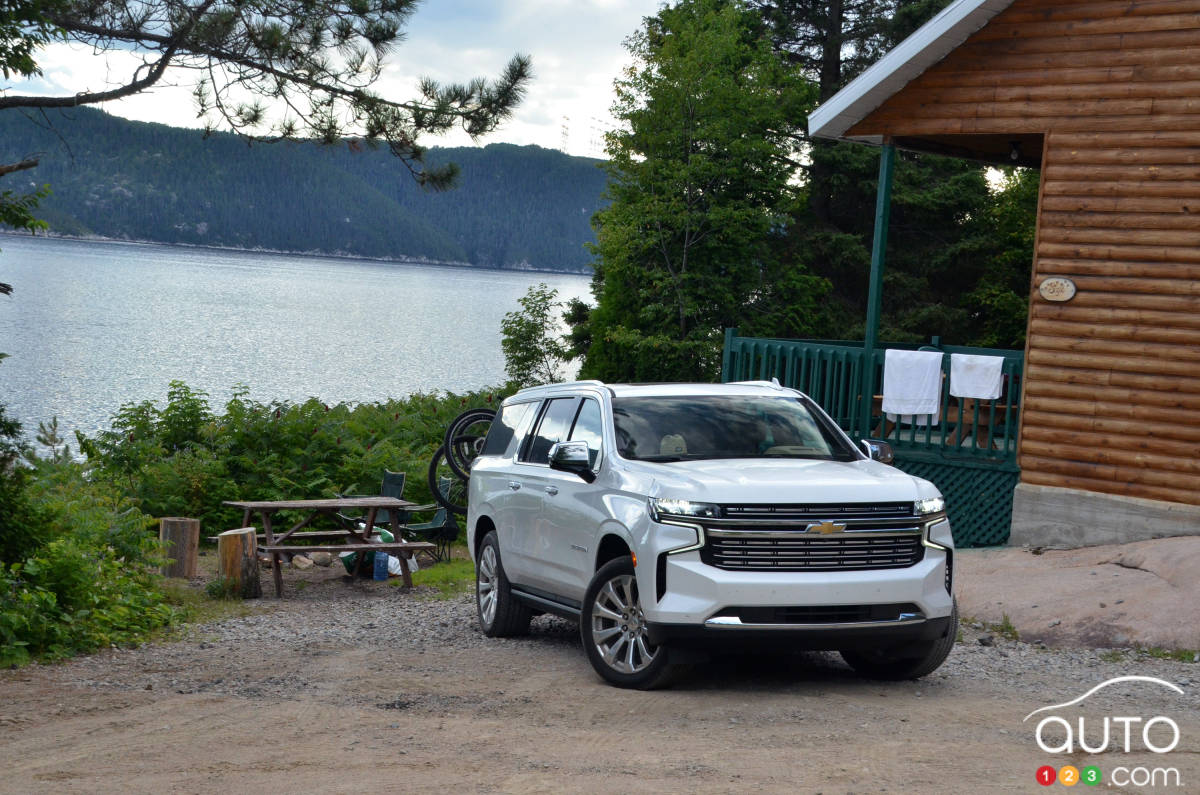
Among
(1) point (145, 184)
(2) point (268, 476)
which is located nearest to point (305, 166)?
(1) point (145, 184)

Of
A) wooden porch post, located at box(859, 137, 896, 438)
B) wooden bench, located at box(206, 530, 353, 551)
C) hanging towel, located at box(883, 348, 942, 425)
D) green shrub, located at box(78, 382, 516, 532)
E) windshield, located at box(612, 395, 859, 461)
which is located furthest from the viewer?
green shrub, located at box(78, 382, 516, 532)

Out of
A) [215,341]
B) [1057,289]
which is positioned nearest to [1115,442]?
[1057,289]

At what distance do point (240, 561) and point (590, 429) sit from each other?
229 inches

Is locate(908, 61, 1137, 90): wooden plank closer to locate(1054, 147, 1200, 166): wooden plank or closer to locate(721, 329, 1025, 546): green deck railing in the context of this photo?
locate(1054, 147, 1200, 166): wooden plank

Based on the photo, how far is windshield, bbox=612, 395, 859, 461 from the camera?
888 cm

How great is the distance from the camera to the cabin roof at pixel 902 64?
1429 cm

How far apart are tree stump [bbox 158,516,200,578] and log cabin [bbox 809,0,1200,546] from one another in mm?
9274

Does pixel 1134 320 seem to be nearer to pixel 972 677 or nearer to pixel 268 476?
pixel 972 677

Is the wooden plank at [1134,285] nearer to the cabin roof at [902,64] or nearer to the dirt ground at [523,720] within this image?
the cabin roof at [902,64]

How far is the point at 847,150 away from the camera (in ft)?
124

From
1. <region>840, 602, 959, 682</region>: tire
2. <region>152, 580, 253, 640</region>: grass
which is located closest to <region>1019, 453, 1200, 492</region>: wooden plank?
<region>840, 602, 959, 682</region>: tire

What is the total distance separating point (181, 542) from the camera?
1494 cm

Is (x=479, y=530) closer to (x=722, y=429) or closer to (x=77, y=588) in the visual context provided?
(x=722, y=429)

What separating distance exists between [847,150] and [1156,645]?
29.2 metres
